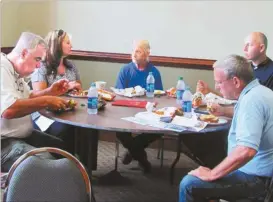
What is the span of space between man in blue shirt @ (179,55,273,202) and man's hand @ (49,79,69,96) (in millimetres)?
1301

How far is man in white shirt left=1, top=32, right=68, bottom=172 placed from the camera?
2453 millimetres

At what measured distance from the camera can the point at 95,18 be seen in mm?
4496

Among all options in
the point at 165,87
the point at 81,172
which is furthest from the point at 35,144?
the point at 165,87

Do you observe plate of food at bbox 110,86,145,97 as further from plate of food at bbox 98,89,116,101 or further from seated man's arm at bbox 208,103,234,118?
seated man's arm at bbox 208,103,234,118

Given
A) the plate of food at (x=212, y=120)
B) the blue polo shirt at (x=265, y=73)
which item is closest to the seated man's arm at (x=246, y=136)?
the plate of food at (x=212, y=120)

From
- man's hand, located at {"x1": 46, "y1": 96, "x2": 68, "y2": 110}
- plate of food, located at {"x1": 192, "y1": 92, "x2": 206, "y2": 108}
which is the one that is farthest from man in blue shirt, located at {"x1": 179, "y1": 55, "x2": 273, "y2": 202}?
man's hand, located at {"x1": 46, "y1": 96, "x2": 68, "y2": 110}

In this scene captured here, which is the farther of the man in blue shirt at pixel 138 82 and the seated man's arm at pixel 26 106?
the man in blue shirt at pixel 138 82

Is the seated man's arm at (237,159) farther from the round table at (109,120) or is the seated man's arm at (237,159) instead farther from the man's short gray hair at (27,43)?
the man's short gray hair at (27,43)

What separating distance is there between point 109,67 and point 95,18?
1.77 feet

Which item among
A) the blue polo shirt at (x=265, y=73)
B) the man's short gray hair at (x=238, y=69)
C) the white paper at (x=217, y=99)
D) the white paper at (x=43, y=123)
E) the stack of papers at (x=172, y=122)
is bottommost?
the white paper at (x=43, y=123)

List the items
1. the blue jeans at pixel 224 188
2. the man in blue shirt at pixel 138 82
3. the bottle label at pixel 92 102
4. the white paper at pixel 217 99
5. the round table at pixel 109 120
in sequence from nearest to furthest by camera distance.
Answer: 1. the blue jeans at pixel 224 188
2. the round table at pixel 109 120
3. the bottle label at pixel 92 102
4. the white paper at pixel 217 99
5. the man in blue shirt at pixel 138 82

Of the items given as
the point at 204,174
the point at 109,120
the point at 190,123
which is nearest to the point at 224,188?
the point at 204,174

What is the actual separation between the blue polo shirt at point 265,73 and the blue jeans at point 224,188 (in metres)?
1.41

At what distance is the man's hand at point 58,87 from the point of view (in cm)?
310
